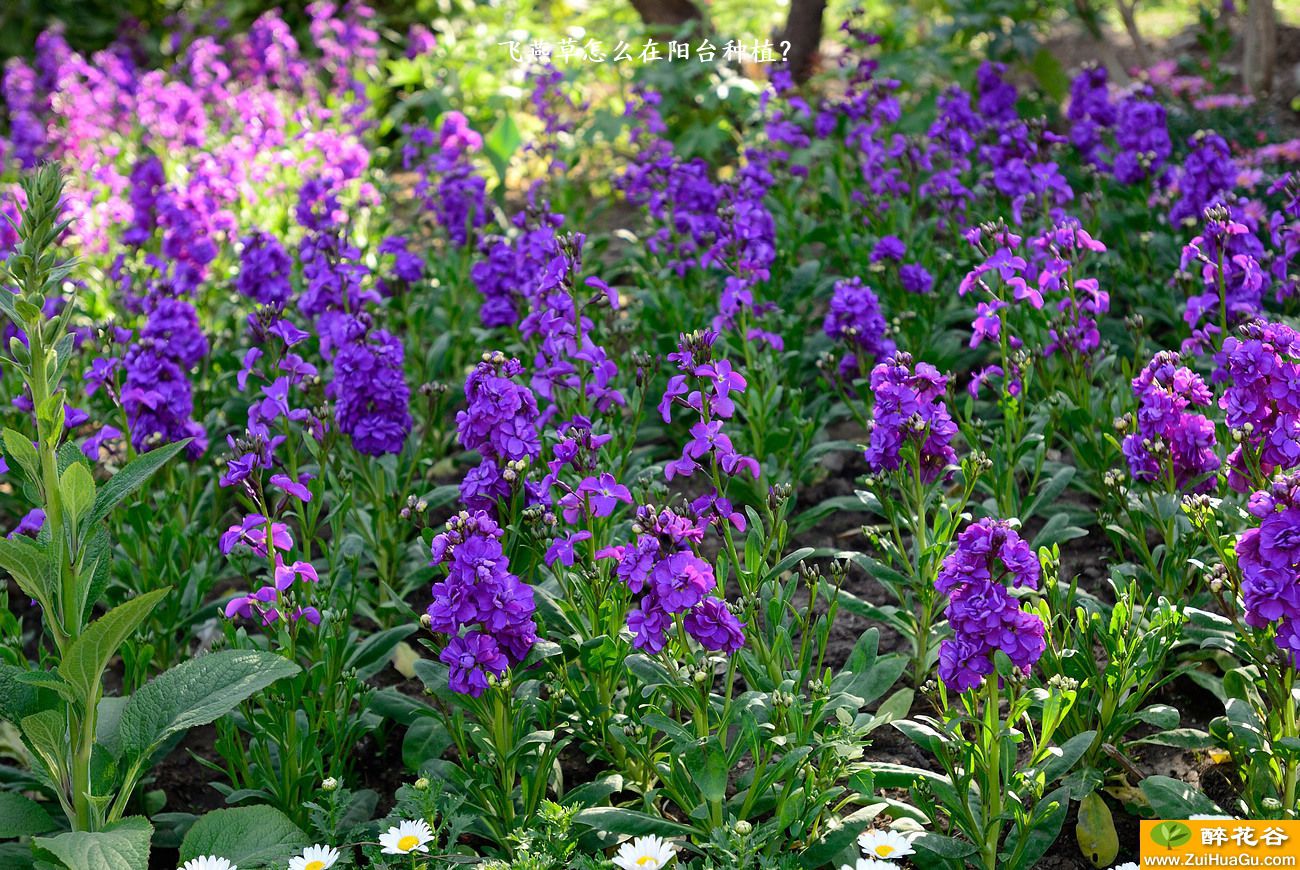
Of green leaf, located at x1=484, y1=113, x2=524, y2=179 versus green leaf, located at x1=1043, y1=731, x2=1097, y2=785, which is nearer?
green leaf, located at x1=1043, y1=731, x2=1097, y2=785

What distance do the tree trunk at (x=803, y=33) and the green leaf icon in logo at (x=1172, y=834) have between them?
5.86 metres

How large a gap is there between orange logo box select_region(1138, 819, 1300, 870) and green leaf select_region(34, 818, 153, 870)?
1.79 meters

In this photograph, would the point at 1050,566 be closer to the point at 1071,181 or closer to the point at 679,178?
the point at 679,178

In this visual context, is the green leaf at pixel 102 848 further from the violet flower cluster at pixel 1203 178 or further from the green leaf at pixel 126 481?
the violet flower cluster at pixel 1203 178

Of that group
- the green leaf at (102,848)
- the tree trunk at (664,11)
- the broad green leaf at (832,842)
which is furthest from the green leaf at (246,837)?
the tree trunk at (664,11)

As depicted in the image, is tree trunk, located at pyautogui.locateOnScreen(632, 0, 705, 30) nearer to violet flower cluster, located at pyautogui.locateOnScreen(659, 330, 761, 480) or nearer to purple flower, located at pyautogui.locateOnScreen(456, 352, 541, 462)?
violet flower cluster, located at pyautogui.locateOnScreen(659, 330, 761, 480)

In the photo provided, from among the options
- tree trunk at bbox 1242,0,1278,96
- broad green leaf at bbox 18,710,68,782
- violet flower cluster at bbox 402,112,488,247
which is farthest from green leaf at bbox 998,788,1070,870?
tree trunk at bbox 1242,0,1278,96

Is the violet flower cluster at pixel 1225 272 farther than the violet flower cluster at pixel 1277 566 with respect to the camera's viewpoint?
Yes

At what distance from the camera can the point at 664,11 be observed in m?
8.48

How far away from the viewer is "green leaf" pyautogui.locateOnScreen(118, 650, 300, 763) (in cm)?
253

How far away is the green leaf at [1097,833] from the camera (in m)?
2.55

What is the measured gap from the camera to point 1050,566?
112 inches

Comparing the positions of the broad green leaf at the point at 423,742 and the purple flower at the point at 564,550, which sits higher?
the purple flower at the point at 564,550

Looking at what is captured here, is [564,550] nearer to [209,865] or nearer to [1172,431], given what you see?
[209,865]
